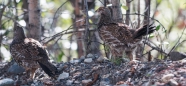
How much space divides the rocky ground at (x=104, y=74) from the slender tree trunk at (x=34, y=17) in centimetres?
76

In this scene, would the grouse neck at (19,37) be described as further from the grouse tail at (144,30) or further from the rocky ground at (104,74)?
the grouse tail at (144,30)

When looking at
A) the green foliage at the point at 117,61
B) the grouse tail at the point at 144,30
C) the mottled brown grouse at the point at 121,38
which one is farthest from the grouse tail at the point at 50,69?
the grouse tail at the point at 144,30

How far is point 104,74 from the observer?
306 inches

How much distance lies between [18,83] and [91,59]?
1.37 metres

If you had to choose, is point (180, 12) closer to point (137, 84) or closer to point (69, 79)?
point (69, 79)

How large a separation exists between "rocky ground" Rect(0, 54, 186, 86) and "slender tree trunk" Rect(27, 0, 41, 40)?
2.49 feet

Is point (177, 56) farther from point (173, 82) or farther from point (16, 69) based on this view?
point (16, 69)

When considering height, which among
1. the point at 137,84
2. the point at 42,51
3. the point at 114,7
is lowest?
the point at 137,84

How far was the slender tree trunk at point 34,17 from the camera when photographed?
9.35 m

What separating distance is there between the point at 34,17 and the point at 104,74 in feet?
7.54

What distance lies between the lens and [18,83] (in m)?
8.44

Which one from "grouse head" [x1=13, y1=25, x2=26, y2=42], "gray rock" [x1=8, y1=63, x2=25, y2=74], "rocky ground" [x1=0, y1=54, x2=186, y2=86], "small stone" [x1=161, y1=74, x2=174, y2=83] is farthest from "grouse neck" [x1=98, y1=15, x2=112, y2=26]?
"small stone" [x1=161, y1=74, x2=174, y2=83]

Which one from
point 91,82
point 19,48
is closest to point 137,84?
point 91,82

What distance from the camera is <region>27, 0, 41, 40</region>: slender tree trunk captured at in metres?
9.35
